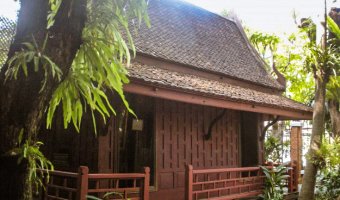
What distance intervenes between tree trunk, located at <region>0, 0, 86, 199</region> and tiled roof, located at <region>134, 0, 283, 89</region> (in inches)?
235

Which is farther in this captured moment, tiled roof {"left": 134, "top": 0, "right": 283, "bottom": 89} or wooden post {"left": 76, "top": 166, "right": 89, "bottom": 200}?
tiled roof {"left": 134, "top": 0, "right": 283, "bottom": 89}

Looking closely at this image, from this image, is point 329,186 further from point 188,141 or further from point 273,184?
Result: point 188,141

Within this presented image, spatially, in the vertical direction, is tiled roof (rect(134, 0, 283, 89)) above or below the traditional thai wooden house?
above

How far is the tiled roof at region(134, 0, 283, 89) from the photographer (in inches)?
353

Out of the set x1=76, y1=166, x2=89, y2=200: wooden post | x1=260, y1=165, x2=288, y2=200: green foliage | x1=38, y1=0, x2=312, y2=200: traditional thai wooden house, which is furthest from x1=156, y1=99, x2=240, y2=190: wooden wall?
x1=76, y1=166, x2=89, y2=200: wooden post

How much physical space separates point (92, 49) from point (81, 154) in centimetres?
490

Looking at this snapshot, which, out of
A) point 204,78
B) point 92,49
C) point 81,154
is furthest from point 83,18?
point 204,78

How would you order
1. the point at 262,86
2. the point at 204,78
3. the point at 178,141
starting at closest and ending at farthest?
the point at 178,141 < the point at 204,78 < the point at 262,86

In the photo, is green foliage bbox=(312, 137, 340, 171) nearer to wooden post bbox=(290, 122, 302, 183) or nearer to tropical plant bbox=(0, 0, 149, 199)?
wooden post bbox=(290, 122, 302, 183)

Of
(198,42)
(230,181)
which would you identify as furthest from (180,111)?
(198,42)

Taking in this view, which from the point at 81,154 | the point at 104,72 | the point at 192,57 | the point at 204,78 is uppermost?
the point at 192,57

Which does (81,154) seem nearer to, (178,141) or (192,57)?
(178,141)

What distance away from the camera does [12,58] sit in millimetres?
1724

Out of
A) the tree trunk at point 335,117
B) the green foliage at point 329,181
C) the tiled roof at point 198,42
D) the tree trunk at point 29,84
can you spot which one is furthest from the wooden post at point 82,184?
the tree trunk at point 335,117
